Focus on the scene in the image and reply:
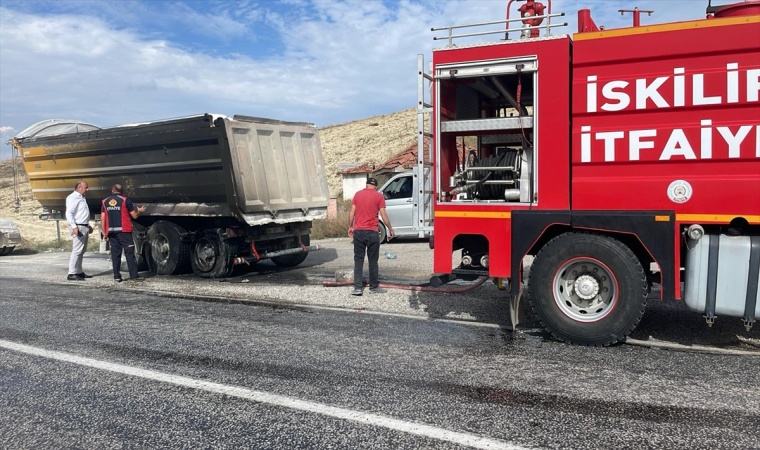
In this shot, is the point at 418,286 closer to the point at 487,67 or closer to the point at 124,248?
Answer: the point at 487,67

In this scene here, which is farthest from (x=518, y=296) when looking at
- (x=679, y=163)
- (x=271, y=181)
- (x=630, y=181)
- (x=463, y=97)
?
(x=271, y=181)

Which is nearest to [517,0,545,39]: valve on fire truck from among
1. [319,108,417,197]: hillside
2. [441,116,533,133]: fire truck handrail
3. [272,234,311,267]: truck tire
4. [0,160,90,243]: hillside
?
[441,116,533,133]: fire truck handrail

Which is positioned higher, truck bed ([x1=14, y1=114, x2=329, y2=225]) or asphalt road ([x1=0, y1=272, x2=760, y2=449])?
truck bed ([x1=14, y1=114, x2=329, y2=225])

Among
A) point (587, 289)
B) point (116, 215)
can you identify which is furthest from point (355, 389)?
point (116, 215)

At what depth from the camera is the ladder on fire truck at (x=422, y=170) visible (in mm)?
6117

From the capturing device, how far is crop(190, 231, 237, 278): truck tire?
10.0m

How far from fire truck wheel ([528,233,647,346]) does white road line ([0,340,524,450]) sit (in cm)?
235

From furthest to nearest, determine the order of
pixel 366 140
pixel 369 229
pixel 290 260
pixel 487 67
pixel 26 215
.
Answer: pixel 366 140 → pixel 26 215 → pixel 290 260 → pixel 369 229 → pixel 487 67

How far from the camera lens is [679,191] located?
5113 mm

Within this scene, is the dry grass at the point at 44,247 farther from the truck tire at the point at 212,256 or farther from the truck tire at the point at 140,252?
the truck tire at the point at 212,256

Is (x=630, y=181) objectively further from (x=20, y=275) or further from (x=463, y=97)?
(x=20, y=275)

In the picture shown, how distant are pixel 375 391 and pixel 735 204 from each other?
341cm

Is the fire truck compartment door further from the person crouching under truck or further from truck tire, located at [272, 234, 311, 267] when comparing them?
the person crouching under truck

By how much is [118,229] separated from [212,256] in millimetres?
1642
